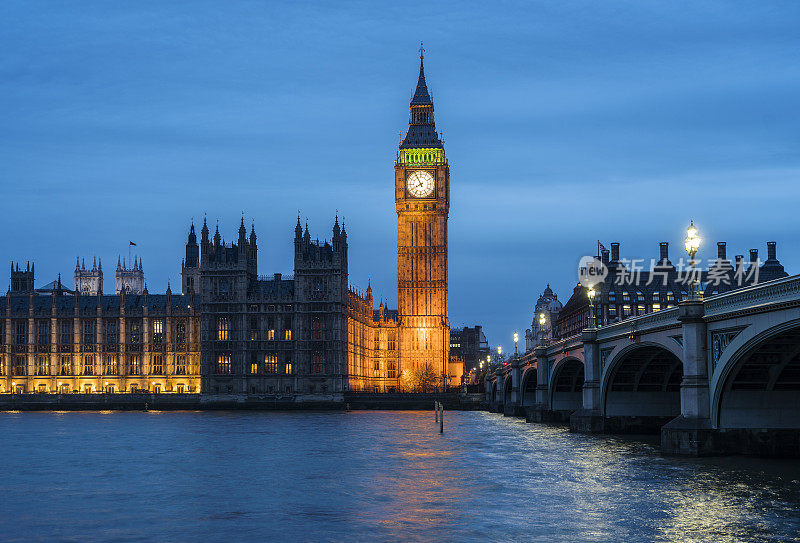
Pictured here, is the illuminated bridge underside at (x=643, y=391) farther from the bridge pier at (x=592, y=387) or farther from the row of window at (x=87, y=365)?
the row of window at (x=87, y=365)

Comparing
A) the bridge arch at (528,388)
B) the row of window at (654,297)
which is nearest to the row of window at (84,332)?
the bridge arch at (528,388)

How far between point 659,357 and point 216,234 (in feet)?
379

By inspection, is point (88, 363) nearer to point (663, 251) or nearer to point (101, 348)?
point (101, 348)

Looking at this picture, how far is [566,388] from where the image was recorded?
106500 millimetres

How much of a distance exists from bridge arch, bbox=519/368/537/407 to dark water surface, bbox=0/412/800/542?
160 feet

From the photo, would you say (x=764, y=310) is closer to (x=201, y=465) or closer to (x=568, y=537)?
(x=568, y=537)

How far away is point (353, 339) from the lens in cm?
17650

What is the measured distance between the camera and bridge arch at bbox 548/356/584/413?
95.9 metres

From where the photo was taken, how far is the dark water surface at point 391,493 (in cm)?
3075

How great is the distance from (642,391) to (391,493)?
40.5 m

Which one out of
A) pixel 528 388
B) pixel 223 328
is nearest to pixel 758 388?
pixel 528 388

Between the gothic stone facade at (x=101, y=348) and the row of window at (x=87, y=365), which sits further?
the row of window at (x=87, y=365)

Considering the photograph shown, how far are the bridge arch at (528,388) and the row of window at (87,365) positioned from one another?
7545 centimetres

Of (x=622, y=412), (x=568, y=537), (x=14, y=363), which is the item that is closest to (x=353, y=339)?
(x=14, y=363)
